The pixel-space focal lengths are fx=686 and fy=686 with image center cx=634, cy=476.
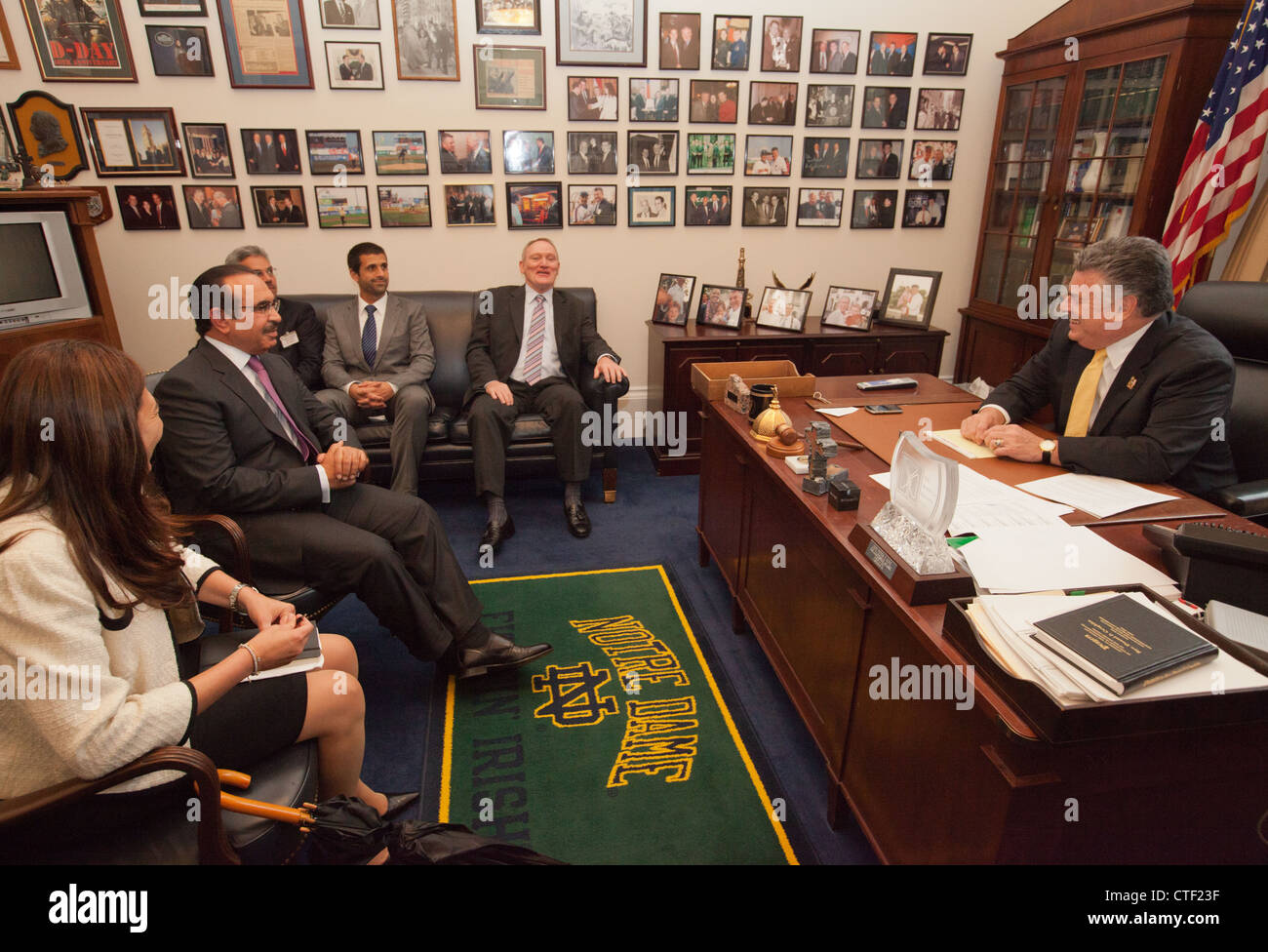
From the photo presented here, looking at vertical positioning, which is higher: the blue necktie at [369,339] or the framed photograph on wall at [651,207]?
the framed photograph on wall at [651,207]

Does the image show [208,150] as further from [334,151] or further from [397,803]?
[397,803]

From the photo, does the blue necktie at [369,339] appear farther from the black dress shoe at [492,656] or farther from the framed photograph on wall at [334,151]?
the black dress shoe at [492,656]

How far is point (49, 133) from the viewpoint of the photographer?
12.2ft

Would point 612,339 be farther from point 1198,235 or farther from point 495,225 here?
point 1198,235

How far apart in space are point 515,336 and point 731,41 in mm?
2221

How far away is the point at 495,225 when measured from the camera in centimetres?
428

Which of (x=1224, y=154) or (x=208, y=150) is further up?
(x=208, y=150)

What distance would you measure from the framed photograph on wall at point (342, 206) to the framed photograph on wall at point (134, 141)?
75 cm

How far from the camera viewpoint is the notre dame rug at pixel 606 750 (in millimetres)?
1864

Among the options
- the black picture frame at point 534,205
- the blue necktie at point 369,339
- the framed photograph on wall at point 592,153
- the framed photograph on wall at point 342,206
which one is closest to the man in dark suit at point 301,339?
the blue necktie at point 369,339

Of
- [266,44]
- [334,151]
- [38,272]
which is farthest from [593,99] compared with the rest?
→ [38,272]
